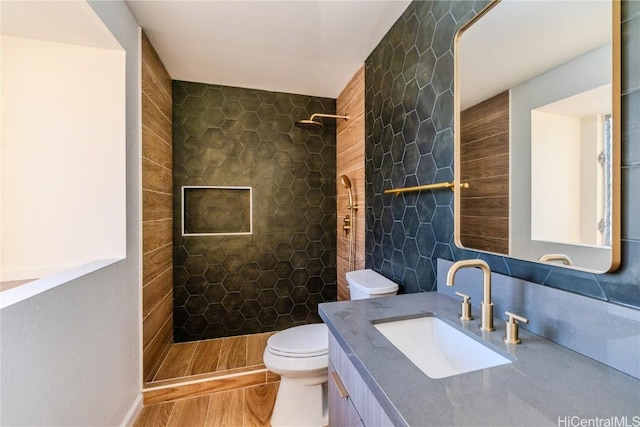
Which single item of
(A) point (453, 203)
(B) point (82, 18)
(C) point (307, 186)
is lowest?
(A) point (453, 203)

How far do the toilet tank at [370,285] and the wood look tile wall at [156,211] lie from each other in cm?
136

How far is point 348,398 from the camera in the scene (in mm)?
823

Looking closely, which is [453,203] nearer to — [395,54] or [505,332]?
[505,332]

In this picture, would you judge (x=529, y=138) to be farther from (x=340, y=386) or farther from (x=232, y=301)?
(x=232, y=301)

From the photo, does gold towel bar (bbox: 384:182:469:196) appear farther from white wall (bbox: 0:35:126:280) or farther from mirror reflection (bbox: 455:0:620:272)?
white wall (bbox: 0:35:126:280)

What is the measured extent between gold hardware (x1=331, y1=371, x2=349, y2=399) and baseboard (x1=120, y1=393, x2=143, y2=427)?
1.33m

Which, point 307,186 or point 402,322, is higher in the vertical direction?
point 307,186

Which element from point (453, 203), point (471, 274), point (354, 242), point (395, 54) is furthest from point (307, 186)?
point (471, 274)

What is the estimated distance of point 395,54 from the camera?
5.32 feet

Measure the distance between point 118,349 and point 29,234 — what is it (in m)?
0.73

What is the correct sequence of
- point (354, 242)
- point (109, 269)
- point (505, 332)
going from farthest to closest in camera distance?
point (354, 242), point (109, 269), point (505, 332)

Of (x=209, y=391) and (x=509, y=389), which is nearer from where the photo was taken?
(x=509, y=389)

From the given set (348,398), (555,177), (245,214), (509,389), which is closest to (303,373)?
(348,398)
